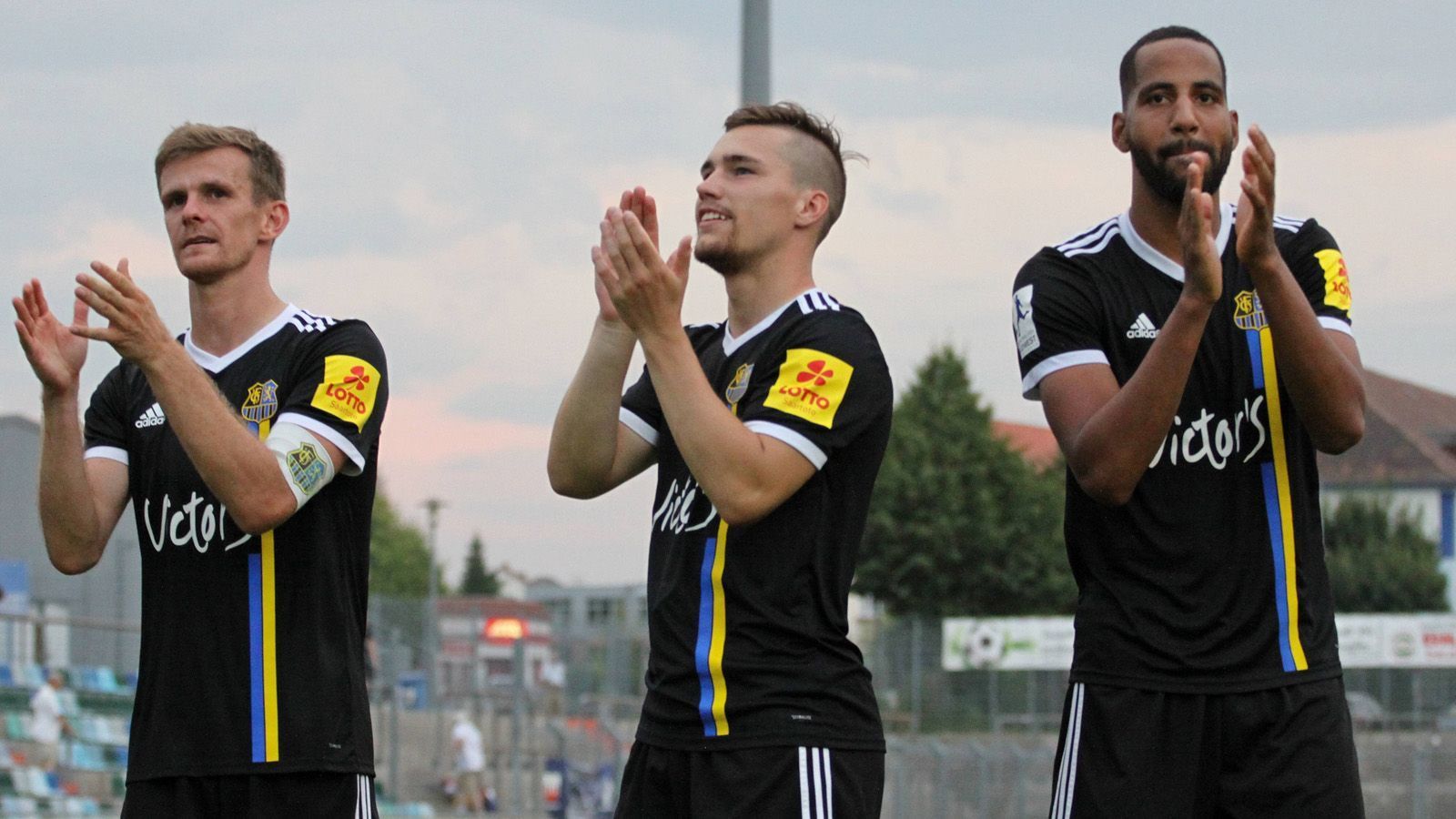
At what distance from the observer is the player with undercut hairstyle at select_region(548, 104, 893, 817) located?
4.52 metres

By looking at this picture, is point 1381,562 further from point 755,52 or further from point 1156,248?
point 1156,248

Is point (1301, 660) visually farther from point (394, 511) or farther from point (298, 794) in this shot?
point (394, 511)

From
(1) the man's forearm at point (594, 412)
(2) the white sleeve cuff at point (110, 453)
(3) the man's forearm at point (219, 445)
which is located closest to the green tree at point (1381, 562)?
(1) the man's forearm at point (594, 412)

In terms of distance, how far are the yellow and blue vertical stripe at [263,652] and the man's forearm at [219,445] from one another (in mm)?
229

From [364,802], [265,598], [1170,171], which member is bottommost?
[364,802]

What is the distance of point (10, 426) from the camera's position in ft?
135

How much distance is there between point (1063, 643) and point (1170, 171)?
4176cm

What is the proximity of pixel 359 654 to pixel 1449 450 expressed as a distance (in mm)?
90454

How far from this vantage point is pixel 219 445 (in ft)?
15.4

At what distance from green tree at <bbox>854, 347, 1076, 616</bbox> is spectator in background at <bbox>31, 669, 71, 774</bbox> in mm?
42783

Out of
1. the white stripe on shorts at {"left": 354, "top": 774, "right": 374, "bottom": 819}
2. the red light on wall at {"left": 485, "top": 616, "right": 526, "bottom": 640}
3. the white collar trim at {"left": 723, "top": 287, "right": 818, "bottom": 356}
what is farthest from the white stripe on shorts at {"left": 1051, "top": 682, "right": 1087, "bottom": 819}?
the red light on wall at {"left": 485, "top": 616, "right": 526, "bottom": 640}

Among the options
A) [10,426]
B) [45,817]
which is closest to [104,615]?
[10,426]

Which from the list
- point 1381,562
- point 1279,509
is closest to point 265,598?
point 1279,509

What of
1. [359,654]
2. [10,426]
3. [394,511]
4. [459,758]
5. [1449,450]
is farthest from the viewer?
[394,511]
